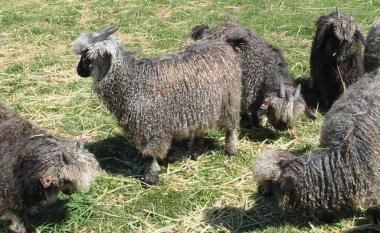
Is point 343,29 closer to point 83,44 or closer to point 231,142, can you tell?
Answer: point 231,142

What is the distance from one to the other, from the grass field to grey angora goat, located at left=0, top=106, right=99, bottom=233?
24.2 inches

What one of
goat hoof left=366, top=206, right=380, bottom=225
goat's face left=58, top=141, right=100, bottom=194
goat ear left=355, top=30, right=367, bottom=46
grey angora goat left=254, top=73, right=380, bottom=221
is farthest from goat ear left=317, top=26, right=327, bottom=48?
goat's face left=58, top=141, right=100, bottom=194

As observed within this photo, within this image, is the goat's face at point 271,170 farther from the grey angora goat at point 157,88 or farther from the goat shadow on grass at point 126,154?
the goat shadow on grass at point 126,154

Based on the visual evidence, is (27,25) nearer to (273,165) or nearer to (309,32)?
(309,32)

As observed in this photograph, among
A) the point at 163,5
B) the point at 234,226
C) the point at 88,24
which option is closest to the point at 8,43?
the point at 88,24

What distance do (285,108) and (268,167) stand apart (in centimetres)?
208

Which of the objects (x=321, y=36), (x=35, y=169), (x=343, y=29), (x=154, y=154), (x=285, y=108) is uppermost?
(x=343, y=29)

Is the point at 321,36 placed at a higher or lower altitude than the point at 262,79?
higher

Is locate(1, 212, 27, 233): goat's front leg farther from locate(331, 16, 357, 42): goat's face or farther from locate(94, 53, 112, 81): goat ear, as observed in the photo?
locate(331, 16, 357, 42): goat's face

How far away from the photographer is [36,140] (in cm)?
560

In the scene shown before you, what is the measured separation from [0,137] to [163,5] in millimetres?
8011

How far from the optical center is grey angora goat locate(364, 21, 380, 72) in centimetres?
805

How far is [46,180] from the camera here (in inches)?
209

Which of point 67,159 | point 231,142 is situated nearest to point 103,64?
point 67,159
